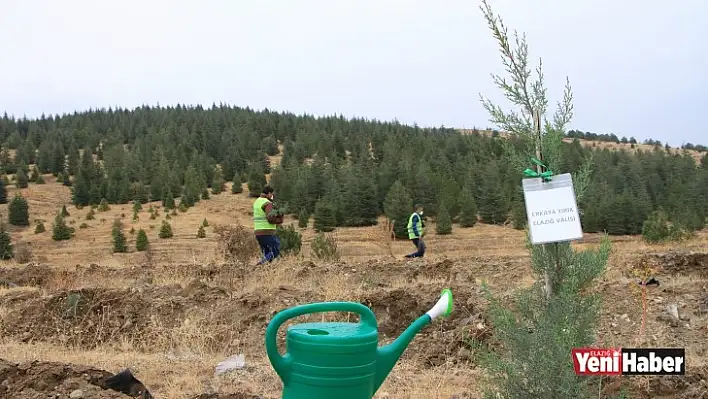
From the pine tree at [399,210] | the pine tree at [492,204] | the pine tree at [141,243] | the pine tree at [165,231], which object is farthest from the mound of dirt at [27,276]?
the pine tree at [492,204]

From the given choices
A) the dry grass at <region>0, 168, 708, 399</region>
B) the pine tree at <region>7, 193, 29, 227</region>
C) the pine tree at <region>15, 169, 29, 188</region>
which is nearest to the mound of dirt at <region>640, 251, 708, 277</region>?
the dry grass at <region>0, 168, 708, 399</region>

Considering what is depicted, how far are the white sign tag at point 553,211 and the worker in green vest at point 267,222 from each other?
26.1 feet

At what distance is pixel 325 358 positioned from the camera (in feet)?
6.33

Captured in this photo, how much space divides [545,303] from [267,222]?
8.10m

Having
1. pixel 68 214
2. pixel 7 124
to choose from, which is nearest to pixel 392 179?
pixel 68 214

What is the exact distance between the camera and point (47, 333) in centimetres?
740

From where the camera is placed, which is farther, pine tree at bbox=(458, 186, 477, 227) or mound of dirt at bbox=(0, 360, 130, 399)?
pine tree at bbox=(458, 186, 477, 227)

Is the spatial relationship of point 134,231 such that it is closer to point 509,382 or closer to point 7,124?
point 509,382

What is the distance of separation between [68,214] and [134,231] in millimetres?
10569

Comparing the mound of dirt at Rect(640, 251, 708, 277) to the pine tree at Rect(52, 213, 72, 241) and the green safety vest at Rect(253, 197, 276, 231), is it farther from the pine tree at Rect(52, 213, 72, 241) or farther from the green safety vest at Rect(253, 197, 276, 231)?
the pine tree at Rect(52, 213, 72, 241)

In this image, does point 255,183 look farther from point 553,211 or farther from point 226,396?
point 553,211

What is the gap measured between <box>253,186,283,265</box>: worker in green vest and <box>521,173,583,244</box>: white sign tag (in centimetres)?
796

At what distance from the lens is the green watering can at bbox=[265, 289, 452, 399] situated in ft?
6.34

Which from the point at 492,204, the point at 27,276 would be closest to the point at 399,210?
the point at 492,204
